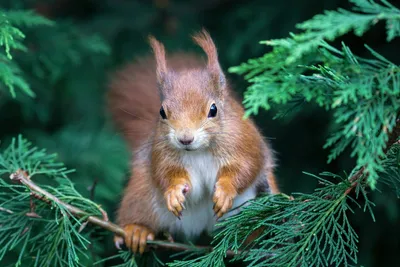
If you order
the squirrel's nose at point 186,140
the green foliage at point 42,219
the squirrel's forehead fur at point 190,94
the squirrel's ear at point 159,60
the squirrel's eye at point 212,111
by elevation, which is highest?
the squirrel's ear at point 159,60

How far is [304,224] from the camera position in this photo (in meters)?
1.31

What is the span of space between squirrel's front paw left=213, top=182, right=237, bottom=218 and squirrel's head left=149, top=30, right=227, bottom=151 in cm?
12

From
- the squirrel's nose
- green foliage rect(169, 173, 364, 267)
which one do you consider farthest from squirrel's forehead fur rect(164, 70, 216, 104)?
green foliage rect(169, 173, 364, 267)

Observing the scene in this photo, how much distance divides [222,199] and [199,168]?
0.18 metres

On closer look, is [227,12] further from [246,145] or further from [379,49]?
[246,145]

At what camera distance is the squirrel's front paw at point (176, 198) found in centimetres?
156

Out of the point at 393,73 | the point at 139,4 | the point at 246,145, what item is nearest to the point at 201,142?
the point at 246,145

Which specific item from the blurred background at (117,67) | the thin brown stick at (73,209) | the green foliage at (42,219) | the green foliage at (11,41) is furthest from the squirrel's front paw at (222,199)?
the blurred background at (117,67)

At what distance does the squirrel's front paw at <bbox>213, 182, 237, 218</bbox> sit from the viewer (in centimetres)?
156

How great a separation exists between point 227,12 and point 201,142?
170 centimetres

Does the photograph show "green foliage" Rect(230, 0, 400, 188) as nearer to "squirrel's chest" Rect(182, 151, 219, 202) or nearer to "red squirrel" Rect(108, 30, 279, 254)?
"red squirrel" Rect(108, 30, 279, 254)

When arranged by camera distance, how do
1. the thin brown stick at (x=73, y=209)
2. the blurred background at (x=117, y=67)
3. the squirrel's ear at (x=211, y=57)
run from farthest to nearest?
the blurred background at (x=117, y=67), the squirrel's ear at (x=211, y=57), the thin brown stick at (x=73, y=209)

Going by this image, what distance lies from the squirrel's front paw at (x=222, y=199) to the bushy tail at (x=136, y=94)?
0.69m

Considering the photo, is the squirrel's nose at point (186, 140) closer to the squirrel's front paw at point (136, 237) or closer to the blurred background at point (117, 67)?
the squirrel's front paw at point (136, 237)
